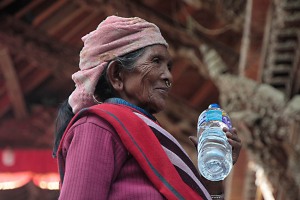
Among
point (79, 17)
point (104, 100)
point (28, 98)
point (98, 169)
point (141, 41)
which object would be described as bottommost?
point (98, 169)

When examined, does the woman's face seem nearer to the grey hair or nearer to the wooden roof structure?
the grey hair

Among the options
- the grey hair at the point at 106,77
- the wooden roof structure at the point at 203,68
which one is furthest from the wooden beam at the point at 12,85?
the grey hair at the point at 106,77

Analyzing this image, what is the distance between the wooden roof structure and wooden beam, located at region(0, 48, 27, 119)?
0.02 m

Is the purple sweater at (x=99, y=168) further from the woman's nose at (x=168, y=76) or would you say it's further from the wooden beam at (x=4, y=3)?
the wooden beam at (x=4, y=3)

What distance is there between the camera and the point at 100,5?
7.53 meters

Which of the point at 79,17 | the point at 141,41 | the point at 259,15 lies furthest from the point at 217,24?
the point at 141,41

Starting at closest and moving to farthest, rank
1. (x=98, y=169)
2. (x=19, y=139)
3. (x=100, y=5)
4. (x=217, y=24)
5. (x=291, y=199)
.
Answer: (x=98, y=169) < (x=291, y=199) < (x=100, y=5) < (x=217, y=24) < (x=19, y=139)

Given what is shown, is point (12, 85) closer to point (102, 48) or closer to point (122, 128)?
point (102, 48)

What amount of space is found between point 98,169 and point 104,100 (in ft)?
1.02

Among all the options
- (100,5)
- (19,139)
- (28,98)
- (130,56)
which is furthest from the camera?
(19,139)

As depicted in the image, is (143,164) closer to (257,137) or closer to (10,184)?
(257,137)

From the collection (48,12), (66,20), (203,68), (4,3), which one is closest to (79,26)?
(66,20)

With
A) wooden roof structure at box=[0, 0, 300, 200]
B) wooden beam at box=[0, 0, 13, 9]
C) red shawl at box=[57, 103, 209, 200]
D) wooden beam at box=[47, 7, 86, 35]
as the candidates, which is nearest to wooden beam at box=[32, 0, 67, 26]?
wooden roof structure at box=[0, 0, 300, 200]

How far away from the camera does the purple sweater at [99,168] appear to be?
1.47m
